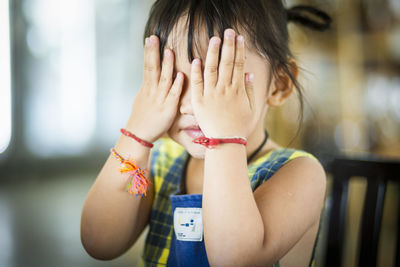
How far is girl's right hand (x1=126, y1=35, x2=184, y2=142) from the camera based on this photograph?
62cm

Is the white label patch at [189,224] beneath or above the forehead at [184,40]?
beneath

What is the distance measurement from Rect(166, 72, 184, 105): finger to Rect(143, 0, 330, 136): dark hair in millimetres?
34

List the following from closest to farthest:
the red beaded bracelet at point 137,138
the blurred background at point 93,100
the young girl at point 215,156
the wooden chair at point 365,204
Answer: the young girl at point 215,156, the red beaded bracelet at point 137,138, the wooden chair at point 365,204, the blurred background at point 93,100

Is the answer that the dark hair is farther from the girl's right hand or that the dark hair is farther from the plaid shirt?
the plaid shirt

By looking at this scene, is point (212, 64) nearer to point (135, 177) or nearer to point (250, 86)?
point (250, 86)

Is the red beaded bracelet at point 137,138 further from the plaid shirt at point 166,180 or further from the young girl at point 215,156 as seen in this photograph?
the plaid shirt at point 166,180

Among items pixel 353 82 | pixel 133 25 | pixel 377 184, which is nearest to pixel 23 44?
pixel 133 25

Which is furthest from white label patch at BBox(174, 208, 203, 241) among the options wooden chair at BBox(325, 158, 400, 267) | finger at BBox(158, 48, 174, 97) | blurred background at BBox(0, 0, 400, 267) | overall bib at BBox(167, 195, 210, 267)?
blurred background at BBox(0, 0, 400, 267)

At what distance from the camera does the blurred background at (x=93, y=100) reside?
7.88 feet

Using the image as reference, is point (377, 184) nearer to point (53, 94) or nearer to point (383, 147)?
point (383, 147)

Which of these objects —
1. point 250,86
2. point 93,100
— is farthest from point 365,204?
point 93,100

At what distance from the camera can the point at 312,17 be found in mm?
844

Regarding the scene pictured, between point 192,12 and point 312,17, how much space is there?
0.37m

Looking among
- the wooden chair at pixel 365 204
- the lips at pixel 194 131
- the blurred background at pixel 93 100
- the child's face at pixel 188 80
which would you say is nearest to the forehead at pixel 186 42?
the child's face at pixel 188 80
